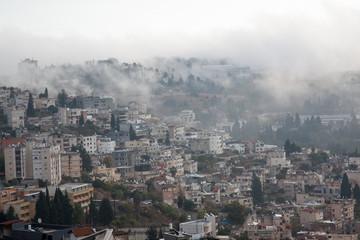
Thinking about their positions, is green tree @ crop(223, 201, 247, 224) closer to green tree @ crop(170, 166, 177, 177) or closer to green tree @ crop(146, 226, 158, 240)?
green tree @ crop(170, 166, 177, 177)

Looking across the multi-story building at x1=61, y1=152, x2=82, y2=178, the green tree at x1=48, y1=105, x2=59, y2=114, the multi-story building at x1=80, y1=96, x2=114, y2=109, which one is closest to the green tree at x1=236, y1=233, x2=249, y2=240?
the multi-story building at x1=61, y1=152, x2=82, y2=178

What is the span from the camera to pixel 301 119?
3142 inches

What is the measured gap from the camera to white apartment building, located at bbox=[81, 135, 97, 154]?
4281cm

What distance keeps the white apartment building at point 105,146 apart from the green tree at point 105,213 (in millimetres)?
13504

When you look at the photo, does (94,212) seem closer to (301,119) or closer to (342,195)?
(342,195)

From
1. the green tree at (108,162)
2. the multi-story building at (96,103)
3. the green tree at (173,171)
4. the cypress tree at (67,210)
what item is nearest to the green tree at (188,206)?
the green tree at (108,162)

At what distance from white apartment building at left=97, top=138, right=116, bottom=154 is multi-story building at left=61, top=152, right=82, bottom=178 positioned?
6743 mm

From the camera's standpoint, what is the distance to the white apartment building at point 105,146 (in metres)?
43.6

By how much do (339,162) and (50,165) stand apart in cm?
2004

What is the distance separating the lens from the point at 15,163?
114ft

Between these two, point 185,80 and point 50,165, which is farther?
point 185,80

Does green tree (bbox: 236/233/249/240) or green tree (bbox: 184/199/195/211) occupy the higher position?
green tree (bbox: 184/199/195/211)

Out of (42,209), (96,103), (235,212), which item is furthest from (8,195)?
(96,103)

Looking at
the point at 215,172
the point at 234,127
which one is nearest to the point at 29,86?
the point at 234,127
